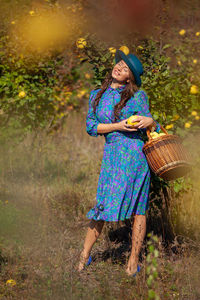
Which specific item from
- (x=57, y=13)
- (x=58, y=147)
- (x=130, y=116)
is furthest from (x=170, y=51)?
(x=130, y=116)

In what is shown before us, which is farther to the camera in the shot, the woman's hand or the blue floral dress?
the blue floral dress

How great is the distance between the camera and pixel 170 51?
5.13m

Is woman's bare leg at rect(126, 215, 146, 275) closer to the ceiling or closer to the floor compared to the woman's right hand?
closer to the floor

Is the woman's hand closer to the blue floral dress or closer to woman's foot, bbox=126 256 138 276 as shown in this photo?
the blue floral dress

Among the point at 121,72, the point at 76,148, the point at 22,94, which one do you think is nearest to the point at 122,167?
the point at 121,72

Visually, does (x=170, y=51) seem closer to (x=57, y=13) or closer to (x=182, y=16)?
(x=182, y=16)

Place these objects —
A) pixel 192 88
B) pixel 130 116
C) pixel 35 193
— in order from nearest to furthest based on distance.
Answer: pixel 130 116, pixel 192 88, pixel 35 193

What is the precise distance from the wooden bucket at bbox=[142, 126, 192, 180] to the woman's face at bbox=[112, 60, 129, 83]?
0.43 metres

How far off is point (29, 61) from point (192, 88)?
2.26m

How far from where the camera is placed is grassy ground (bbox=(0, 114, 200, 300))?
7.37 ft

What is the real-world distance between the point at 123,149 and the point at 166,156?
0.96 ft

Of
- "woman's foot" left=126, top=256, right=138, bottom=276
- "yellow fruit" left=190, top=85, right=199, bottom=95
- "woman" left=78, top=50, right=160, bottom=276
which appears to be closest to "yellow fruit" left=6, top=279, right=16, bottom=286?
"woman" left=78, top=50, right=160, bottom=276

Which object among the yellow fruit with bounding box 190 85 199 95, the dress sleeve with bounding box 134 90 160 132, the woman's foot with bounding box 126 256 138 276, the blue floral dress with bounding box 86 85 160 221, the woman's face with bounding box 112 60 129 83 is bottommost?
the woman's foot with bounding box 126 256 138 276

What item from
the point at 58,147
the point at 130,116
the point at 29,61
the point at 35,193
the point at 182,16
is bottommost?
the point at 35,193
